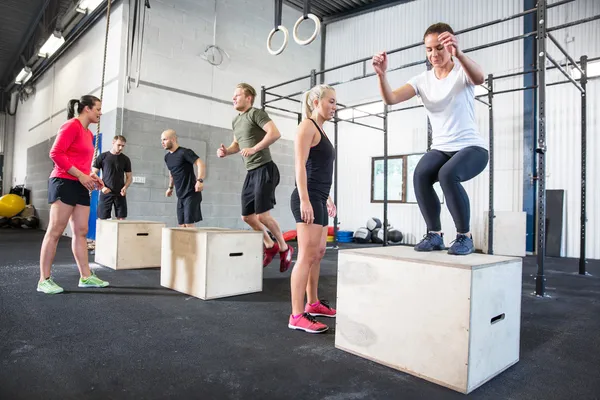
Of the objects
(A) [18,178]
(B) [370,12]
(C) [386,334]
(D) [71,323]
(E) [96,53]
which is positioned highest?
(B) [370,12]

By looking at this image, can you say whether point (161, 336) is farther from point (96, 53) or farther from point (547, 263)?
point (96, 53)

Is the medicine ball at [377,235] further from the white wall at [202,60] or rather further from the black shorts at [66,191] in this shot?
the black shorts at [66,191]

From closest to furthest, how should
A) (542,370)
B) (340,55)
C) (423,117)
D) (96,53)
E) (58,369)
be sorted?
(58,369), (542,370), (96,53), (423,117), (340,55)

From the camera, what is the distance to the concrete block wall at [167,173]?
554 cm

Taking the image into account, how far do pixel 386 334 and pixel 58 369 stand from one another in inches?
45.4

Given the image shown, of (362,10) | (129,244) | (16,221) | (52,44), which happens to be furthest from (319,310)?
(16,221)

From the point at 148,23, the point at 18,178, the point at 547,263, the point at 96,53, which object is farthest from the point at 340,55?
the point at 18,178

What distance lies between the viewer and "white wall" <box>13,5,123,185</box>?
5.70 metres

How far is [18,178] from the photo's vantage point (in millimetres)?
11117

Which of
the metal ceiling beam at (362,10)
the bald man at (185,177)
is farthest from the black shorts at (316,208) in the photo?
the metal ceiling beam at (362,10)

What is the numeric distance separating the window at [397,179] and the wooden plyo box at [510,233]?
1312mm

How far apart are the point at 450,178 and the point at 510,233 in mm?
4392

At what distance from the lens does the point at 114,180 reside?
421 centimetres

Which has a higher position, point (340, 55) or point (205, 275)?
point (340, 55)
